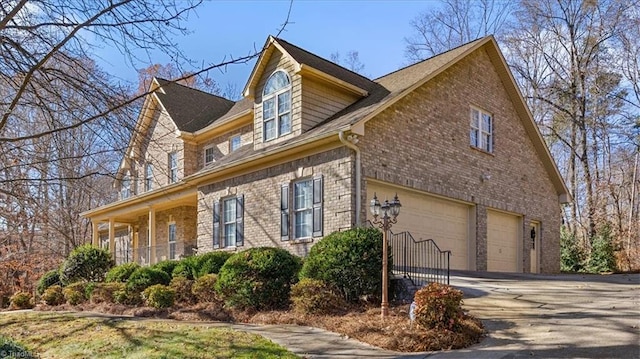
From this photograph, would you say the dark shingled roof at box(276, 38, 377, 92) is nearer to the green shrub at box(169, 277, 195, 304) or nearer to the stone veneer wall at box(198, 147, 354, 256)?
the stone veneer wall at box(198, 147, 354, 256)

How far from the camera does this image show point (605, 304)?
10.2 m

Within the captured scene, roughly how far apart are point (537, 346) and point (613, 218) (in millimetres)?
25184

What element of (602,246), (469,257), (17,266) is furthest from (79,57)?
(602,246)

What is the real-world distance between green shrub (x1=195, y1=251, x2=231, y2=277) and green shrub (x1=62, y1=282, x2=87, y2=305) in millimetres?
4123

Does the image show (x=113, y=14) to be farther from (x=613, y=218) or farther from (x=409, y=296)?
(x=613, y=218)

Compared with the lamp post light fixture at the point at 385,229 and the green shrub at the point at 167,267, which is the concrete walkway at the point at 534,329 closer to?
the lamp post light fixture at the point at 385,229

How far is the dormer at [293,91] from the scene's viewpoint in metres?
15.9

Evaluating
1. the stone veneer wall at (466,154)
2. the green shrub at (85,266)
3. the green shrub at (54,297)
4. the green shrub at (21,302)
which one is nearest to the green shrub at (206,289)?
the stone veneer wall at (466,154)

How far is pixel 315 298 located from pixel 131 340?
3.43 meters

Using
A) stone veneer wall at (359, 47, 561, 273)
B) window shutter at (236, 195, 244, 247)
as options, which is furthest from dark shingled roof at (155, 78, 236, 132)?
stone veneer wall at (359, 47, 561, 273)

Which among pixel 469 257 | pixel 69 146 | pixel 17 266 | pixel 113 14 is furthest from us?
pixel 17 266

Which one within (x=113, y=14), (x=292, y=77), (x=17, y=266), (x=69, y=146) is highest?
(x=292, y=77)

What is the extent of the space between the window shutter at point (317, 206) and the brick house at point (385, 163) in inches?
1.6

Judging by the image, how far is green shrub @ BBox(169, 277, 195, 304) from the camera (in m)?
13.7
